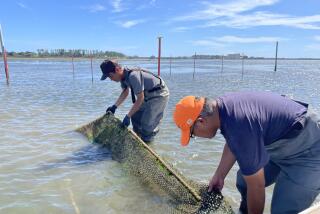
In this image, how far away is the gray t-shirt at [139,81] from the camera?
6.17 metres

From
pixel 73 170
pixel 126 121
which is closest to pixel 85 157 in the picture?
pixel 73 170

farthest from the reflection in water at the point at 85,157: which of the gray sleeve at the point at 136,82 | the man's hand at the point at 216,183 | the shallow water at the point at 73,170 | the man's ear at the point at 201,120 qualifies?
the man's ear at the point at 201,120

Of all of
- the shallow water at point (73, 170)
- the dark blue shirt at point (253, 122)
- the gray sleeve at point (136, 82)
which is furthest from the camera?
the gray sleeve at point (136, 82)

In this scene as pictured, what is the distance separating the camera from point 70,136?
8.98 metres

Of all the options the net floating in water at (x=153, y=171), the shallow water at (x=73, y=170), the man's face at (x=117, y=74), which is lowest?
the shallow water at (x=73, y=170)

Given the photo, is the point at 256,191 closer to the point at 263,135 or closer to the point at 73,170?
the point at 263,135

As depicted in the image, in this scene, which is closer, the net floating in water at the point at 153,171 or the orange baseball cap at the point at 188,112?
the orange baseball cap at the point at 188,112

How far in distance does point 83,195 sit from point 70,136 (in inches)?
148

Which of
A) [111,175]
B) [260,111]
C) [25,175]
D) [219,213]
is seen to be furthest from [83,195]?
[260,111]

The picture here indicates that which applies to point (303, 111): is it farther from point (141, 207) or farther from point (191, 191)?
point (141, 207)

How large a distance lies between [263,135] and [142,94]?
354cm

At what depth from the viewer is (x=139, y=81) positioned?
20.3 ft

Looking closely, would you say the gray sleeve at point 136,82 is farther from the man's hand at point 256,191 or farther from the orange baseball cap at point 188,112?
the man's hand at point 256,191

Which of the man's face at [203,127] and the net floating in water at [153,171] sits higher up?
the man's face at [203,127]
